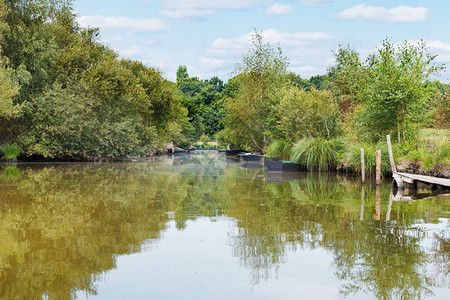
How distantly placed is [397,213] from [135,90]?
34.1 metres

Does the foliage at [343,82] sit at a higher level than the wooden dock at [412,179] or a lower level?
higher

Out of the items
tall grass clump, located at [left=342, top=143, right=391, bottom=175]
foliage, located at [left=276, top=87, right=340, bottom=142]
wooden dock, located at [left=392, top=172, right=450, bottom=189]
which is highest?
foliage, located at [left=276, top=87, right=340, bottom=142]

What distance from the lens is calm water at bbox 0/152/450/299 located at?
245 inches

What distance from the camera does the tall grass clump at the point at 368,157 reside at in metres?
21.9

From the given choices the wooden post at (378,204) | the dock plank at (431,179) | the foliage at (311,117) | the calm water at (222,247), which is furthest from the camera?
the foliage at (311,117)

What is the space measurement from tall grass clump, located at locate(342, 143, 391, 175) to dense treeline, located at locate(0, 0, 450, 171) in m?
0.11

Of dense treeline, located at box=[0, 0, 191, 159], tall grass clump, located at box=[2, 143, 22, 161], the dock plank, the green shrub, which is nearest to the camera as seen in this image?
the dock plank

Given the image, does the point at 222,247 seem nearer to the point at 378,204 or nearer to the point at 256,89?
the point at 378,204

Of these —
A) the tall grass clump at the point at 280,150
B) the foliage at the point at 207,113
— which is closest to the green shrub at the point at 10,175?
the tall grass clump at the point at 280,150

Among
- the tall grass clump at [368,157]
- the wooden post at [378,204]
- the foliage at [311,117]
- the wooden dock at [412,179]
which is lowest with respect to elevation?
the wooden post at [378,204]

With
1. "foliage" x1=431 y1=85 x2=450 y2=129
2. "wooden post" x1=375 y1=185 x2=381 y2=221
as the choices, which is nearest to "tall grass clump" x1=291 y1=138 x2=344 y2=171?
"wooden post" x1=375 y1=185 x2=381 y2=221

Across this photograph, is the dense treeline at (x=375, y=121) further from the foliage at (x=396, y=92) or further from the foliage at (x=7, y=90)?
the foliage at (x=7, y=90)

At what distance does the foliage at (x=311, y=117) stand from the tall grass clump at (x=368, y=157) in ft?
14.5

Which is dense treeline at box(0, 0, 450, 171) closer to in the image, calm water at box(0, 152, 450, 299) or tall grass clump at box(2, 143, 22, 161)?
tall grass clump at box(2, 143, 22, 161)
